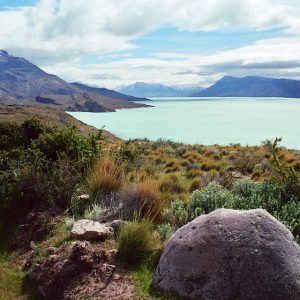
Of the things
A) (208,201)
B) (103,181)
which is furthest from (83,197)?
(208,201)

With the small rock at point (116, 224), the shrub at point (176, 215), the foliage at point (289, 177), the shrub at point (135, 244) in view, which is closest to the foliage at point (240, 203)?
the shrub at point (176, 215)

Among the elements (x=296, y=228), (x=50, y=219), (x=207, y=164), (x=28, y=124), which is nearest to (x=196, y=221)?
(x=296, y=228)

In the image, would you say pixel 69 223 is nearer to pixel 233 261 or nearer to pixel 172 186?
pixel 233 261

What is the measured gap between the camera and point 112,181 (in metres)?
9.41

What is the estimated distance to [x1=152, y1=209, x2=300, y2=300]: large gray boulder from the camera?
5.41 m

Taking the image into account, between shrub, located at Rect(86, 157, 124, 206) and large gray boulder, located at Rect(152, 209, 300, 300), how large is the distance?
3278 millimetres

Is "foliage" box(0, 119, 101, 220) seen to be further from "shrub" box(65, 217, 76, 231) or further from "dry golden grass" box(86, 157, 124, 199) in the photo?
"shrub" box(65, 217, 76, 231)

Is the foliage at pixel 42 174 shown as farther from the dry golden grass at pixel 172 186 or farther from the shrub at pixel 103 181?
the dry golden grass at pixel 172 186

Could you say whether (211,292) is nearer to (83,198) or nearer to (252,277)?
(252,277)

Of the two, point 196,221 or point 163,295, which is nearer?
point 163,295

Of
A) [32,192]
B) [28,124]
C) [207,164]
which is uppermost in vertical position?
[28,124]

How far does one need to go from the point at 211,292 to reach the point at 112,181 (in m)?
4.39

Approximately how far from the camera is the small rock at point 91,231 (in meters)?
7.29

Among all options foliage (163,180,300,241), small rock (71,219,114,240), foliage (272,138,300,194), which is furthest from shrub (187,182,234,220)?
small rock (71,219,114,240)
